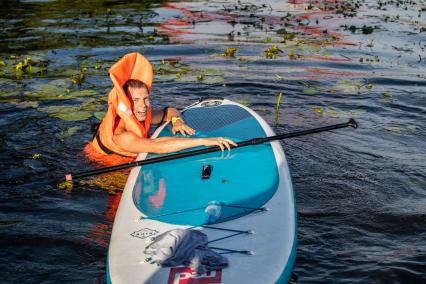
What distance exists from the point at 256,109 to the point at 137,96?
346 cm

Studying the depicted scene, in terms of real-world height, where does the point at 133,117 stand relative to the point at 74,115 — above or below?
above

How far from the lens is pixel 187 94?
8.84 metres

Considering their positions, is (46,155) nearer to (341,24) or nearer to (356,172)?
(356,172)

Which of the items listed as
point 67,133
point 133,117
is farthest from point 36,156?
point 133,117

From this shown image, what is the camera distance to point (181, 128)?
5.66 metres

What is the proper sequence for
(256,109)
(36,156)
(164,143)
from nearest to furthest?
1. (164,143)
2. (36,156)
3. (256,109)

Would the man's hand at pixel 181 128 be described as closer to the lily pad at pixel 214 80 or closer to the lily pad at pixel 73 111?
the lily pad at pixel 73 111

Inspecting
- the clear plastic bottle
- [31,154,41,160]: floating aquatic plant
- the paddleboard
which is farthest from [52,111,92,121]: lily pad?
the clear plastic bottle

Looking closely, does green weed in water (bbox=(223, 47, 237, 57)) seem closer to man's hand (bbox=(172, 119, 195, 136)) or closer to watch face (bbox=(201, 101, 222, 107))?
watch face (bbox=(201, 101, 222, 107))

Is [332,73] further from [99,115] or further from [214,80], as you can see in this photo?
[99,115]

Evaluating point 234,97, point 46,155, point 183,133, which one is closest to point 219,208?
point 183,133

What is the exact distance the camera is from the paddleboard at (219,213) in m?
3.41

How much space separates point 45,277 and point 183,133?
223cm

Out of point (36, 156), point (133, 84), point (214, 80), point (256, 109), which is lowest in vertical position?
point (36, 156)
